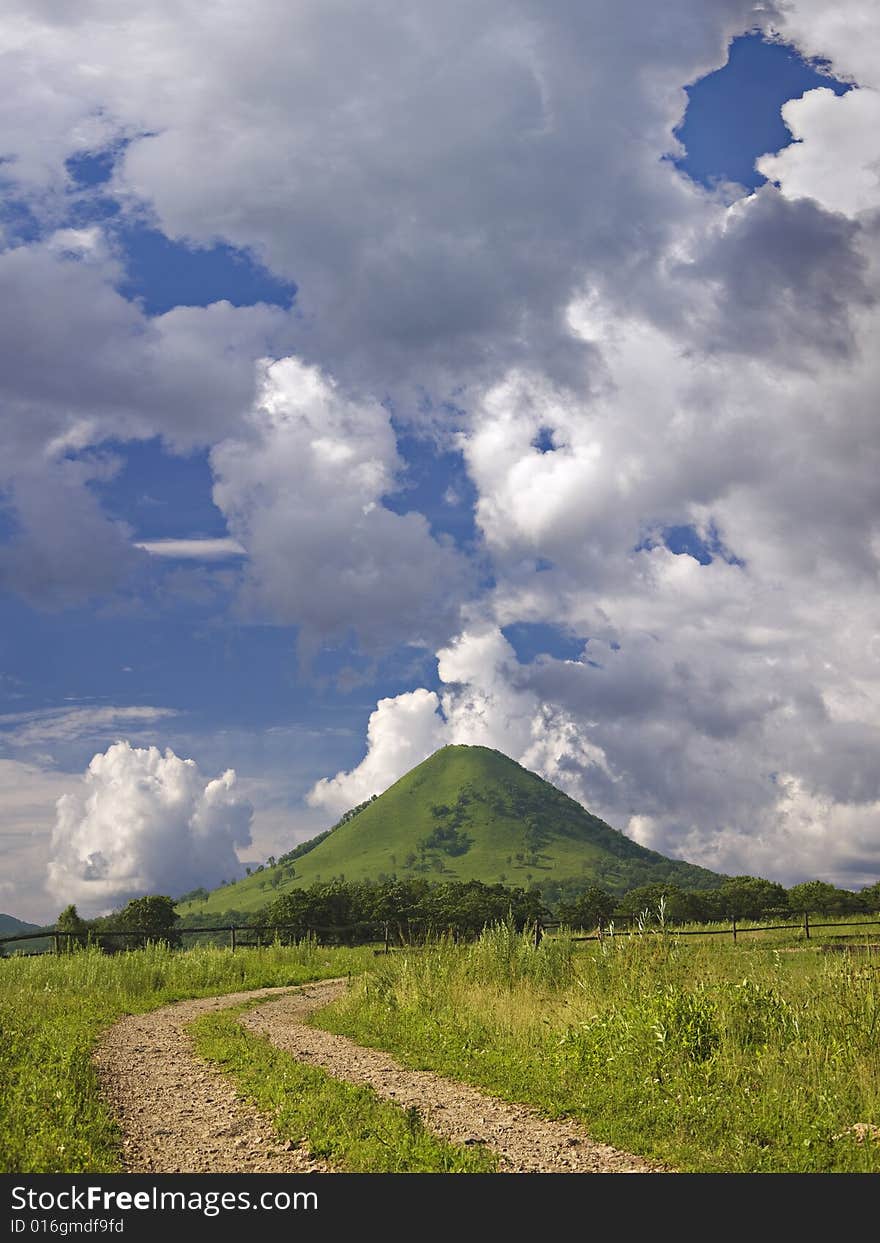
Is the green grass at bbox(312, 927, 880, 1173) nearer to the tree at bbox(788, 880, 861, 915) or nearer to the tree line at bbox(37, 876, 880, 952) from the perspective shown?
the tree line at bbox(37, 876, 880, 952)

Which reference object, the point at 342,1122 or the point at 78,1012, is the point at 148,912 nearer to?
the point at 78,1012

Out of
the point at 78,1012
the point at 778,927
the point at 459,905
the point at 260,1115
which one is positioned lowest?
the point at 459,905

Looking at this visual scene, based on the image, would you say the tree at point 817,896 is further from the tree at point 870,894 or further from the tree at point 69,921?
the tree at point 69,921

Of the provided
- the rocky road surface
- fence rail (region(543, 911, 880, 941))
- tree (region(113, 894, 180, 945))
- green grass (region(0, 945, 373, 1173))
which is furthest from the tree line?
the rocky road surface

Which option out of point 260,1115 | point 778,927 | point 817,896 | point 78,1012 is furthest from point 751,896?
point 260,1115

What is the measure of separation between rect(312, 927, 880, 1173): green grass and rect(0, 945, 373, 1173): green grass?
Result: 527 cm

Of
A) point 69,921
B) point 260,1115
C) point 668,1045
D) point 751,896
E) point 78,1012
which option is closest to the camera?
point 260,1115

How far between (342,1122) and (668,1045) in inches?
187

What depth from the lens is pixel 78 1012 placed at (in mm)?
20391

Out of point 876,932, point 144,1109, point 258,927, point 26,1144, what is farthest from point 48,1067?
point 876,932

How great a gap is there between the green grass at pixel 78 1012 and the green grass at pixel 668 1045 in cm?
527

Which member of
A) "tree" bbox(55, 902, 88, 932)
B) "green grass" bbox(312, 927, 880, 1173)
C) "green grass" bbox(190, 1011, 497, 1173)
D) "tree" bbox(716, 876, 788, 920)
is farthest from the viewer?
"tree" bbox(716, 876, 788, 920)

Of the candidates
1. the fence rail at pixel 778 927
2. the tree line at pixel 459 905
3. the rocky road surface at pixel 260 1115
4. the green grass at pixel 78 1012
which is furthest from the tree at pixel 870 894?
the rocky road surface at pixel 260 1115

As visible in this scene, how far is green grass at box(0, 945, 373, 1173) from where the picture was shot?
962 centimetres
